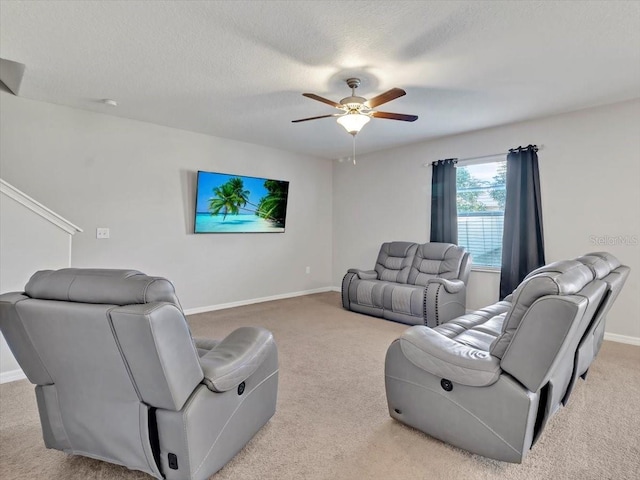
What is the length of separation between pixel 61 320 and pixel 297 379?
185 centimetres

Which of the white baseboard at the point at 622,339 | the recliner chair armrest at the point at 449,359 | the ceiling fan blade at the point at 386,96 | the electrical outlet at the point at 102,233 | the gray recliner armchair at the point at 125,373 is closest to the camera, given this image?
the gray recliner armchair at the point at 125,373

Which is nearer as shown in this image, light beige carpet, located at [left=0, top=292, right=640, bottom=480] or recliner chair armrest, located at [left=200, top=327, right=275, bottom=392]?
recliner chair armrest, located at [left=200, top=327, right=275, bottom=392]

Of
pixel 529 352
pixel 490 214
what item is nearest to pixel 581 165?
pixel 490 214

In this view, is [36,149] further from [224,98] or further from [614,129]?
[614,129]

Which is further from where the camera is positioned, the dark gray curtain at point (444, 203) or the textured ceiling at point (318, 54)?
the dark gray curtain at point (444, 203)

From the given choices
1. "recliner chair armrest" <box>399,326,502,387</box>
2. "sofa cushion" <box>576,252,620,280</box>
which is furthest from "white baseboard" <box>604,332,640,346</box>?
"recliner chair armrest" <box>399,326,502,387</box>

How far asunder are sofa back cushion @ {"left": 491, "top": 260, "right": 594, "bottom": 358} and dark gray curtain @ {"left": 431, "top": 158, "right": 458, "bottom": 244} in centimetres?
331

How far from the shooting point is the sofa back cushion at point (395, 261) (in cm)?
516

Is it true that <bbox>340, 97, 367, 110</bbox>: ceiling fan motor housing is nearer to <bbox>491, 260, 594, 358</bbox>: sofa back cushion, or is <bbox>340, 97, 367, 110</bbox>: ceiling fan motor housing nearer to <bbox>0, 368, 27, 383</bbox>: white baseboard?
<bbox>491, 260, 594, 358</bbox>: sofa back cushion

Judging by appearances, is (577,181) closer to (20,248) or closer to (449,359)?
(449,359)

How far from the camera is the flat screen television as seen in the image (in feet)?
16.4

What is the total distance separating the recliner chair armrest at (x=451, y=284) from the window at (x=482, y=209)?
74 centimetres

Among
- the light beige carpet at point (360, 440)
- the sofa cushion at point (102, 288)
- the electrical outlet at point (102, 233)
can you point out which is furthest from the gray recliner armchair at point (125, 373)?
the electrical outlet at point (102, 233)

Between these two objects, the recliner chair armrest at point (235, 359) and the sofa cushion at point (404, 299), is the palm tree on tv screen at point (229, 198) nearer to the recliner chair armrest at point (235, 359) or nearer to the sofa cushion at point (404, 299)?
the sofa cushion at point (404, 299)
